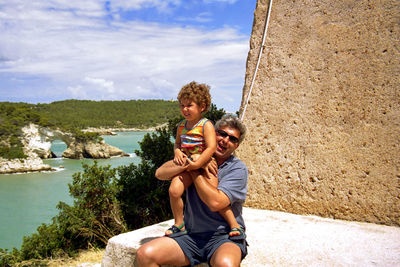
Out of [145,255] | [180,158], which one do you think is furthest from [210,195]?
[145,255]

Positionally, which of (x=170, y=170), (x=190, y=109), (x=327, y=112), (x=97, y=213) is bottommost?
(x=97, y=213)

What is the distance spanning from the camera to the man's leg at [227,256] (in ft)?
7.03

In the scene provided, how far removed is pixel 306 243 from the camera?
2.95m

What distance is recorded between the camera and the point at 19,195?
24188 millimetres

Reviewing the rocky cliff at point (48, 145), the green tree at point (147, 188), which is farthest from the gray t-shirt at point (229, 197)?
the rocky cliff at point (48, 145)

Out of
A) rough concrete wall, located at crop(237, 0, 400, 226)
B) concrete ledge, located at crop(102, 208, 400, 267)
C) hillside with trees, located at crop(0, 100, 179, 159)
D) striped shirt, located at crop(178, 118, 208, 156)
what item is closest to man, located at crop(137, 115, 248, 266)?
striped shirt, located at crop(178, 118, 208, 156)

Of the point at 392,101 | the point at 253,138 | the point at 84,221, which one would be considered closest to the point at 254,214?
the point at 253,138

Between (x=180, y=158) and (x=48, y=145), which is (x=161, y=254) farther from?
(x=48, y=145)

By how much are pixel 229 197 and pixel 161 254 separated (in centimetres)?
59

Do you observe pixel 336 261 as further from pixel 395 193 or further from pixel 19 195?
pixel 19 195

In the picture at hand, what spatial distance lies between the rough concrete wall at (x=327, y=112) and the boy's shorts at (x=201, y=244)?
175 cm

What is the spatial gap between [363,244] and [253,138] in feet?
5.77

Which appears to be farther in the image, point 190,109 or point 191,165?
point 190,109

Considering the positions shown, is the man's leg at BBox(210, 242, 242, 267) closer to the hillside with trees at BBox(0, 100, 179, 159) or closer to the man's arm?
the man's arm
